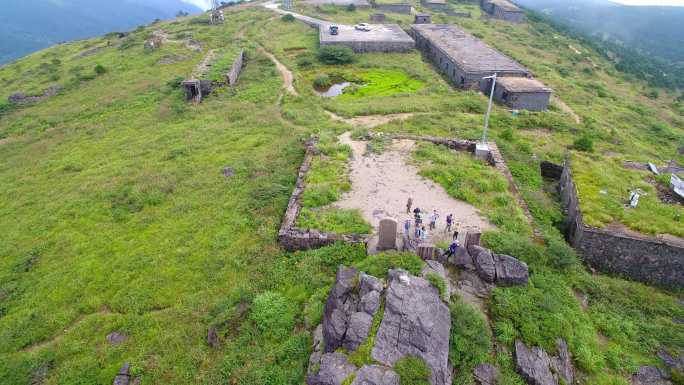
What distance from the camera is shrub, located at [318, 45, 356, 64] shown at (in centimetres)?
3938

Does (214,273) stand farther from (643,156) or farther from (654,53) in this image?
(654,53)

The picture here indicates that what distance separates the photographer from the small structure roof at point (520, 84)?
2892 centimetres

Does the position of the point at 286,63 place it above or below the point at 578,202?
above

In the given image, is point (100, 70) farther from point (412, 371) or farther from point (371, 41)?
point (412, 371)

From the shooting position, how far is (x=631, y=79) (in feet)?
175

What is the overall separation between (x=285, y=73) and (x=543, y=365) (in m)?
32.7

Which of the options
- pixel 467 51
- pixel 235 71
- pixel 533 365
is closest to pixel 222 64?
pixel 235 71

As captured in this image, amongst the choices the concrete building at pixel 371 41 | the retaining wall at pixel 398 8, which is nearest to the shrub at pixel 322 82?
the concrete building at pixel 371 41

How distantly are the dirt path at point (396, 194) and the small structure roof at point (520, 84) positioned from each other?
14437mm

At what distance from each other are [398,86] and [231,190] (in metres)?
20.2

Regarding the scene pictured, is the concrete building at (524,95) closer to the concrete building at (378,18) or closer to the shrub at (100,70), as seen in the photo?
the concrete building at (378,18)

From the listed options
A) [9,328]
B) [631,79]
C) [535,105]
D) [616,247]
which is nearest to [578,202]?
[616,247]

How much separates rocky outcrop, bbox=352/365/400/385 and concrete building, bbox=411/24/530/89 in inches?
1131

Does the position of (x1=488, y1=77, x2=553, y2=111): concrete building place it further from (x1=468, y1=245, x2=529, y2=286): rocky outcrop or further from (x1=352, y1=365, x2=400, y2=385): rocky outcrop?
(x1=352, y1=365, x2=400, y2=385): rocky outcrop
